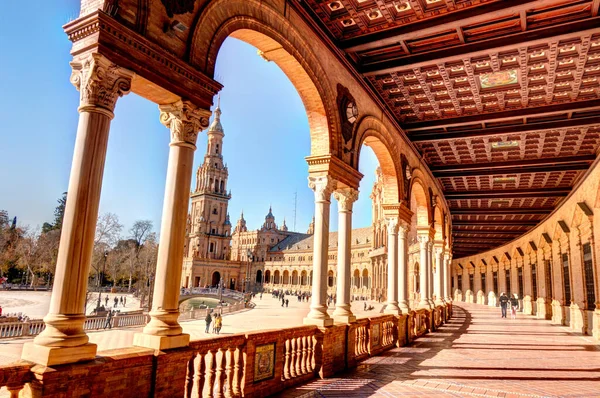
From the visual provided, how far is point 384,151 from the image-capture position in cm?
1300

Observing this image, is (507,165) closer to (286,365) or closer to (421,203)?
(421,203)

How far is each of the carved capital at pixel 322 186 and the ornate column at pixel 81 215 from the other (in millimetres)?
5046

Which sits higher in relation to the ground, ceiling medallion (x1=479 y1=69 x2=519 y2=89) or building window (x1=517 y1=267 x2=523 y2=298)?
ceiling medallion (x1=479 y1=69 x2=519 y2=89)

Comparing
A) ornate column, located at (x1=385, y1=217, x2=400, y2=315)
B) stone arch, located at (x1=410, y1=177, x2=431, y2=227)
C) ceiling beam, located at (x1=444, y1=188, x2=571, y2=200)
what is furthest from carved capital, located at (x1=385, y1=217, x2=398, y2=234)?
ceiling beam, located at (x1=444, y1=188, x2=571, y2=200)

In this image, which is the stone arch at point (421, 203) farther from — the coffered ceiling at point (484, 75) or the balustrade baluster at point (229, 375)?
the balustrade baluster at point (229, 375)

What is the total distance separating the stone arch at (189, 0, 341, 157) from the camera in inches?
232

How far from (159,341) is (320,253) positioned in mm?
4543

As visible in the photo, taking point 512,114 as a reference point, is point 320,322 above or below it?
below

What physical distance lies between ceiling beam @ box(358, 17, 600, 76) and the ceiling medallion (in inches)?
59.7

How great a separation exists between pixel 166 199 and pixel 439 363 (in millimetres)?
7431

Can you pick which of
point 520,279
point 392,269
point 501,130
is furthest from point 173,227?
point 520,279

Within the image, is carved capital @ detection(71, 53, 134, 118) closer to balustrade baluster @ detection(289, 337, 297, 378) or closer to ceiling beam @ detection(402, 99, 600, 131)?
balustrade baluster @ detection(289, 337, 297, 378)

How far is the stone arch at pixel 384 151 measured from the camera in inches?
428

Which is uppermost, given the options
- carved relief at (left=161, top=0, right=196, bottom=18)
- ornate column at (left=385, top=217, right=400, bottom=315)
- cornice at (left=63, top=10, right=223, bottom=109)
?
carved relief at (left=161, top=0, right=196, bottom=18)
